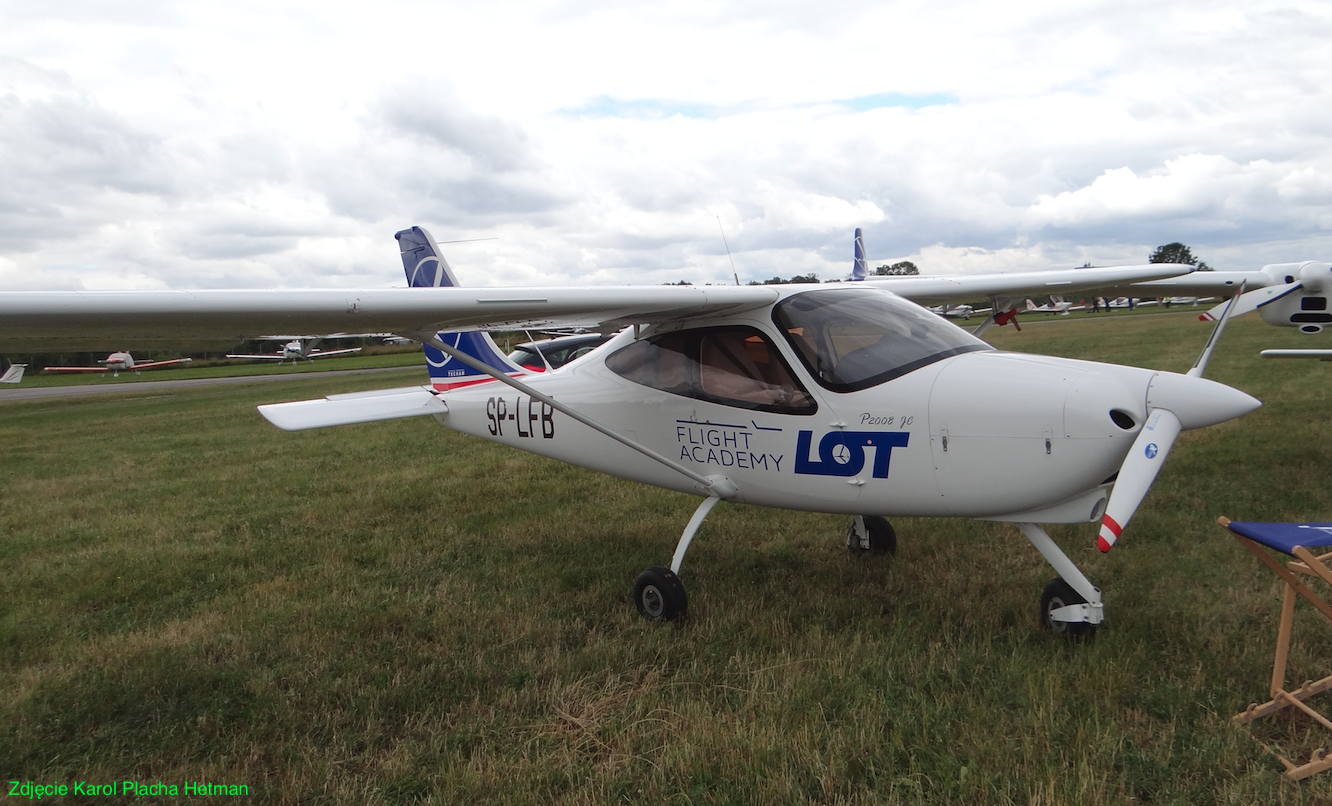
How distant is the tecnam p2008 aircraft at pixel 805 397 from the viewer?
3.30 m

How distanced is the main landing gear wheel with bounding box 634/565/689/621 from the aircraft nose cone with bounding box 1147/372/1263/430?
2.62 meters

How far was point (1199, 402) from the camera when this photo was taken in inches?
125

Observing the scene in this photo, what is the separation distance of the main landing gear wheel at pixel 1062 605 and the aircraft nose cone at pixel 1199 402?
1.07 m

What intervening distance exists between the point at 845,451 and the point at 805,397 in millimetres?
383

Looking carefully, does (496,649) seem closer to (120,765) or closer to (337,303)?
(120,765)

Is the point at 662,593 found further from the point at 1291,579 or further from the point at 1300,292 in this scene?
the point at 1300,292

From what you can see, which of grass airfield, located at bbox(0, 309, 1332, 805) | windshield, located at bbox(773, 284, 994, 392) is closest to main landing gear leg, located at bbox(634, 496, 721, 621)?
grass airfield, located at bbox(0, 309, 1332, 805)

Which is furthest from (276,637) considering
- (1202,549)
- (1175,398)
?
(1202,549)

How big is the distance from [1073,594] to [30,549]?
8070 mm

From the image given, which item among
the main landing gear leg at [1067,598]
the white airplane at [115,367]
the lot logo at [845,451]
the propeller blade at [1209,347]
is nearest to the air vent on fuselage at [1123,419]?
the propeller blade at [1209,347]

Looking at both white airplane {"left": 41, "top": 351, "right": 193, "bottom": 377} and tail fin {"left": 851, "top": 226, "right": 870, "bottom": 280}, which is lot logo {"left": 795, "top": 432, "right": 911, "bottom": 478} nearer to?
tail fin {"left": 851, "top": 226, "right": 870, "bottom": 280}

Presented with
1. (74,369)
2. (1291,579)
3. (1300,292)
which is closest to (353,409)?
(1291,579)

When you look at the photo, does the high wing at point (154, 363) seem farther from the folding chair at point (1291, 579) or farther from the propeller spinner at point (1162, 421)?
Result: the folding chair at point (1291, 579)

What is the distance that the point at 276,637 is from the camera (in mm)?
4414
